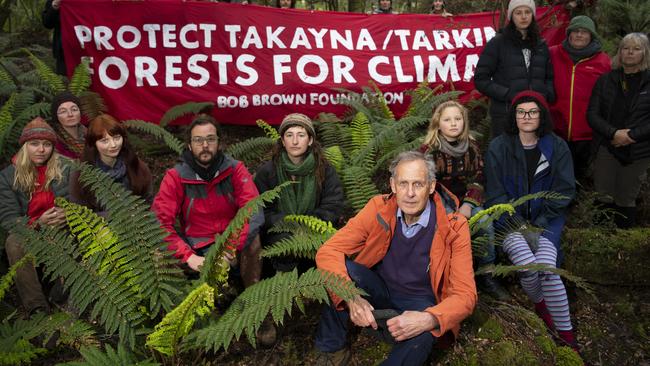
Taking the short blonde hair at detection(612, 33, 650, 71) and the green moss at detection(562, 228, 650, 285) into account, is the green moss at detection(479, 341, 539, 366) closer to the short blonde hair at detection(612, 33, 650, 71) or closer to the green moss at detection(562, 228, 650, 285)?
the green moss at detection(562, 228, 650, 285)

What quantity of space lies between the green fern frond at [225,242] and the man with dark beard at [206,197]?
54cm

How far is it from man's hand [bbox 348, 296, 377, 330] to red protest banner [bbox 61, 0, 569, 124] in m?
4.26

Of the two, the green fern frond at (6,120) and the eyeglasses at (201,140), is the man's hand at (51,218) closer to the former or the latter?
the eyeglasses at (201,140)

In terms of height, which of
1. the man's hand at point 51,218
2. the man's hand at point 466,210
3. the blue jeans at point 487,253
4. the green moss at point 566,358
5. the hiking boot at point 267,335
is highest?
the man's hand at point 51,218

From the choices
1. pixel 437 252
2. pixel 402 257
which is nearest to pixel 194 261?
pixel 402 257

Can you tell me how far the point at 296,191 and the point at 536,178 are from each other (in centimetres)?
205

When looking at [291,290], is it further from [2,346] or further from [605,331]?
[605,331]

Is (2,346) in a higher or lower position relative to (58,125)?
lower

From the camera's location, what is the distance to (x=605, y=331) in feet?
13.7

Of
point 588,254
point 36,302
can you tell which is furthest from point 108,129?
point 588,254

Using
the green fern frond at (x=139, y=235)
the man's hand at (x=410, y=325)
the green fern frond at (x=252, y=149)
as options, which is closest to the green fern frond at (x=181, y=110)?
the green fern frond at (x=252, y=149)

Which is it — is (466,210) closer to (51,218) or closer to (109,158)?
(109,158)

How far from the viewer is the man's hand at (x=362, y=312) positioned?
2.58 meters

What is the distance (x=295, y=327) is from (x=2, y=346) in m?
1.79
